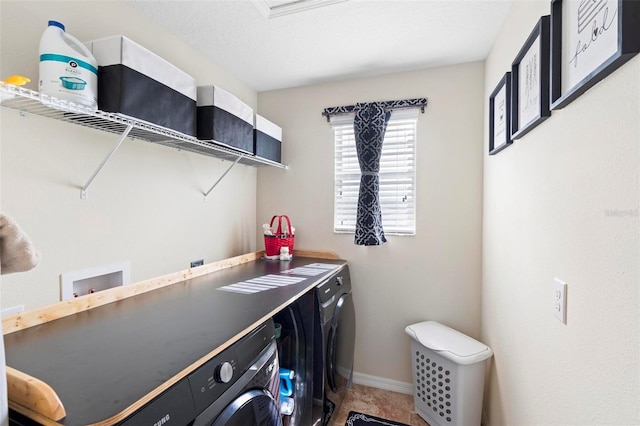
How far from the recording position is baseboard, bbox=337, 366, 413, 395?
221 centimetres

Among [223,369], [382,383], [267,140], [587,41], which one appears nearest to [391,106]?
[267,140]

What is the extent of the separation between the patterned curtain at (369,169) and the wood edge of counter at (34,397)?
1783mm

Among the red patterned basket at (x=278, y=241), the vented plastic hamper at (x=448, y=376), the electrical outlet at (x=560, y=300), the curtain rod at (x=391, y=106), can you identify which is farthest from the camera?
the red patterned basket at (x=278, y=241)

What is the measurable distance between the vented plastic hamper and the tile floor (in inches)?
3.5

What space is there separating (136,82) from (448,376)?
2158 mm

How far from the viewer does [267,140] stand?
2.13m

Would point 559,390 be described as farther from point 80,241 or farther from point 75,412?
point 80,241

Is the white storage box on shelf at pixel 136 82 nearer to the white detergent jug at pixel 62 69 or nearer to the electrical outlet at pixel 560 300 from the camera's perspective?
the white detergent jug at pixel 62 69

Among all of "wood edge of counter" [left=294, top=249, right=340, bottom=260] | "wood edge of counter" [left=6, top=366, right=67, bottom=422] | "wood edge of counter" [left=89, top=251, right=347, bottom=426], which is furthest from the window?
"wood edge of counter" [left=6, top=366, right=67, bottom=422]

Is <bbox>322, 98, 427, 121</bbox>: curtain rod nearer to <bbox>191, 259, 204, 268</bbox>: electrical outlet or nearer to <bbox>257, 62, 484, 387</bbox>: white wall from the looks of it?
<bbox>257, 62, 484, 387</bbox>: white wall

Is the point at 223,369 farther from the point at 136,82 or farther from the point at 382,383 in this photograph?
the point at 382,383

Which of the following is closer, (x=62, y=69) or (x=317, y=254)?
(x=62, y=69)

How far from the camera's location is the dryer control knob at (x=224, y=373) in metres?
0.82

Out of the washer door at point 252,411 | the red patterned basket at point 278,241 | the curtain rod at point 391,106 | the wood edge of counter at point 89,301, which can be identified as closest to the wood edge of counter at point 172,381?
the washer door at point 252,411
